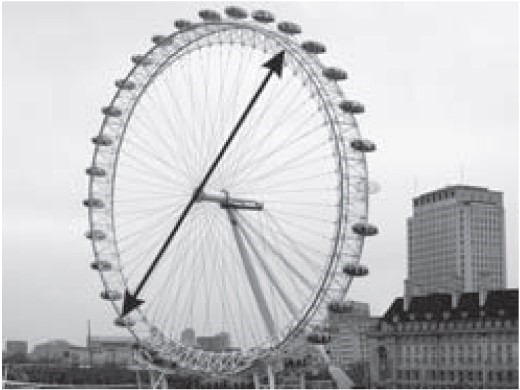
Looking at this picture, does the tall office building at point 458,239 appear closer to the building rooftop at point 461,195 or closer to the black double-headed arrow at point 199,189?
the building rooftop at point 461,195

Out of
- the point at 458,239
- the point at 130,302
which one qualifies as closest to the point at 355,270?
the point at 130,302

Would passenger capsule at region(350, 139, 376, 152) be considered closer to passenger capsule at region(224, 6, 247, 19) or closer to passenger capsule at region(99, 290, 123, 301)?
passenger capsule at region(224, 6, 247, 19)

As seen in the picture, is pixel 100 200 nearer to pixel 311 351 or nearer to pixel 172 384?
pixel 311 351

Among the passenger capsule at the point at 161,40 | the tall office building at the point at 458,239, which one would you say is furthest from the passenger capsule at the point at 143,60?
the tall office building at the point at 458,239

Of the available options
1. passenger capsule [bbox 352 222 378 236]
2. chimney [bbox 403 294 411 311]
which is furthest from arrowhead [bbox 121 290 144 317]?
chimney [bbox 403 294 411 311]

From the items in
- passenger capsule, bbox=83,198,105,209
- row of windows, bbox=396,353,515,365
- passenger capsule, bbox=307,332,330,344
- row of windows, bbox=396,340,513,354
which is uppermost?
passenger capsule, bbox=83,198,105,209
